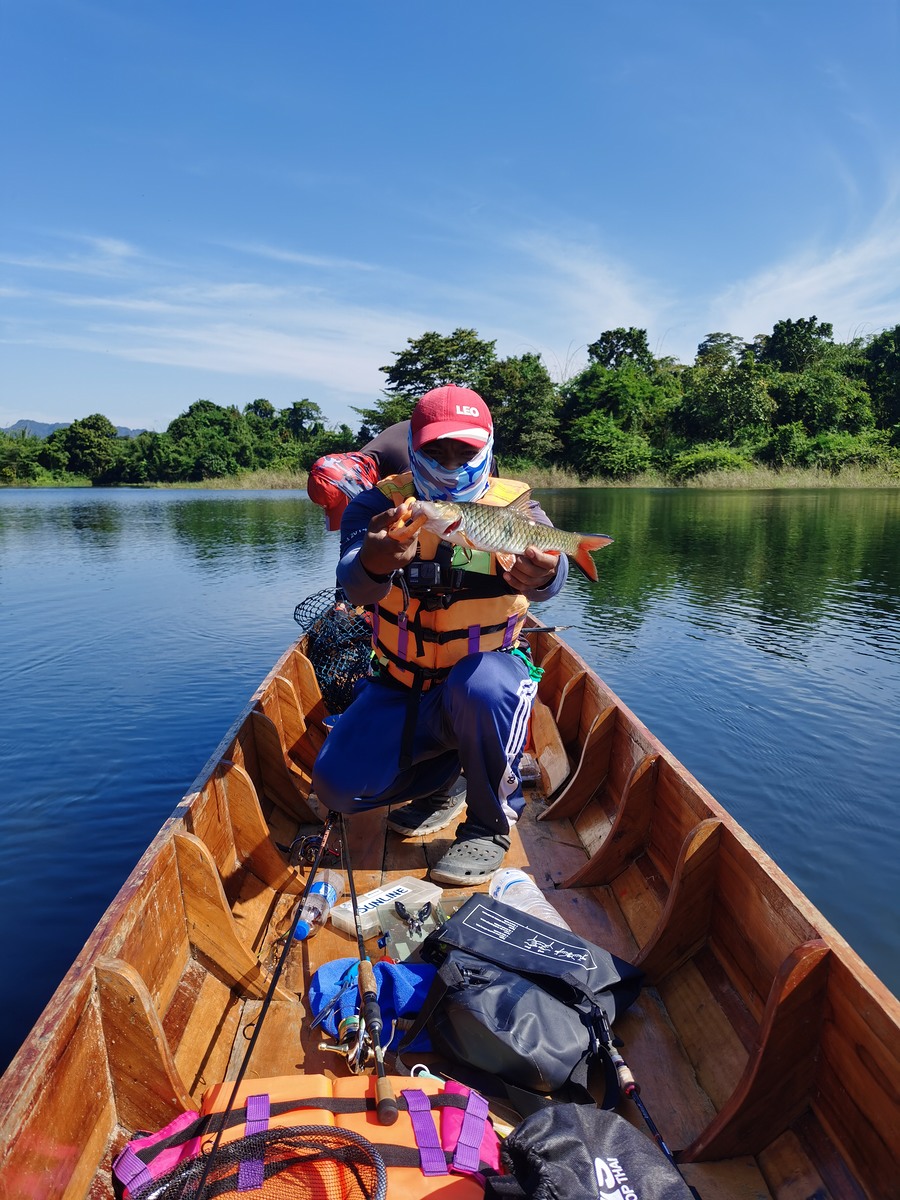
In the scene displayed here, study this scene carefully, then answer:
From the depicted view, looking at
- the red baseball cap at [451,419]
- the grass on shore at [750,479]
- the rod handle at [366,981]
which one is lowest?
the rod handle at [366,981]

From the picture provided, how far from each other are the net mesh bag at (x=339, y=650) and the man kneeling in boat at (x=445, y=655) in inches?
83.2

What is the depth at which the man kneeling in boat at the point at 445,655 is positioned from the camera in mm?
3621

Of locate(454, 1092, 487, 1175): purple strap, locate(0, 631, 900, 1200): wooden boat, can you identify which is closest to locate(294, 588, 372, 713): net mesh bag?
Answer: locate(0, 631, 900, 1200): wooden boat

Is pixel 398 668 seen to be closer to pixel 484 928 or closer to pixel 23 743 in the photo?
pixel 484 928

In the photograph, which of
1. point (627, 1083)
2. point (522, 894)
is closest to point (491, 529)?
point (522, 894)

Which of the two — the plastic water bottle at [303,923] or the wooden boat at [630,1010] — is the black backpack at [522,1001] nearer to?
the wooden boat at [630,1010]

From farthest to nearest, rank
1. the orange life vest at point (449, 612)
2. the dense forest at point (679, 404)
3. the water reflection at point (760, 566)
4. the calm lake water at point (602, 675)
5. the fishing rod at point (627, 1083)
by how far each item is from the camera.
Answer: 1. the dense forest at point (679, 404)
2. the water reflection at point (760, 566)
3. the calm lake water at point (602, 675)
4. the orange life vest at point (449, 612)
5. the fishing rod at point (627, 1083)

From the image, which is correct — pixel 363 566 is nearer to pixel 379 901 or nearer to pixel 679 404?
pixel 379 901

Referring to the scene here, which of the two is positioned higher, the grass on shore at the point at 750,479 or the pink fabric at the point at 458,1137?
the grass on shore at the point at 750,479

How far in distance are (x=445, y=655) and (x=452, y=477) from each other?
960 millimetres

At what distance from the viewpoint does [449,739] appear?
388cm

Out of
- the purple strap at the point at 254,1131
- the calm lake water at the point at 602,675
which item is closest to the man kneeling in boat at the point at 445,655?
the purple strap at the point at 254,1131

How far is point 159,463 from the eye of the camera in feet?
237

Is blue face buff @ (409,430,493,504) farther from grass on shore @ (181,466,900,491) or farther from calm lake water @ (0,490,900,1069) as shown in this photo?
grass on shore @ (181,466,900,491)
